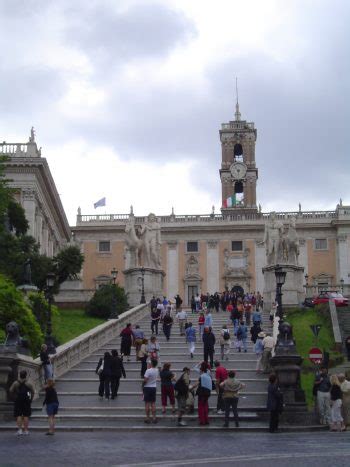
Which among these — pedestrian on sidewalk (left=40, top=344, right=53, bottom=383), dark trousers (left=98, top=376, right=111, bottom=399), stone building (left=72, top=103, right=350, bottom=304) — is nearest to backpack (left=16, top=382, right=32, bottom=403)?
dark trousers (left=98, top=376, right=111, bottom=399)

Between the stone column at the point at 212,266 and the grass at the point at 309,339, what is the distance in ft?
145

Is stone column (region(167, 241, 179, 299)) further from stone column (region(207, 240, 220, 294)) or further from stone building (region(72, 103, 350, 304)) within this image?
stone column (region(207, 240, 220, 294))

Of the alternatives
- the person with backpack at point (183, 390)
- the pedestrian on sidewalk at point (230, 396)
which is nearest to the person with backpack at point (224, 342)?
the person with backpack at point (183, 390)

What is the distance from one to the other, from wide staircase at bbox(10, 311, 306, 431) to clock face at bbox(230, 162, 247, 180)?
6660cm

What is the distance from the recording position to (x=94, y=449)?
48.5 ft

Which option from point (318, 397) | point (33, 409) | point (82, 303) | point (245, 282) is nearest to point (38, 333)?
point (33, 409)

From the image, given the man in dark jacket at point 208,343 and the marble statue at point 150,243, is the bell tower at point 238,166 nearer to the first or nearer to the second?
the marble statue at point 150,243

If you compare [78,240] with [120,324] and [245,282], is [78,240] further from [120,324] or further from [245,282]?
[120,324]

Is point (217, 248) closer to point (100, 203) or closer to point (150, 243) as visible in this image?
point (100, 203)

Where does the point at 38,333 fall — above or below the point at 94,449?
above

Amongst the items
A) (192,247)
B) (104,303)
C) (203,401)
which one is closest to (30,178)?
(104,303)

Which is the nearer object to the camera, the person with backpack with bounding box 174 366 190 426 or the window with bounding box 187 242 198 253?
the person with backpack with bounding box 174 366 190 426

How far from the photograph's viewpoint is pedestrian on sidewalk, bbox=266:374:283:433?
18539 millimetres

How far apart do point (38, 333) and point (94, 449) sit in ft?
37.9
